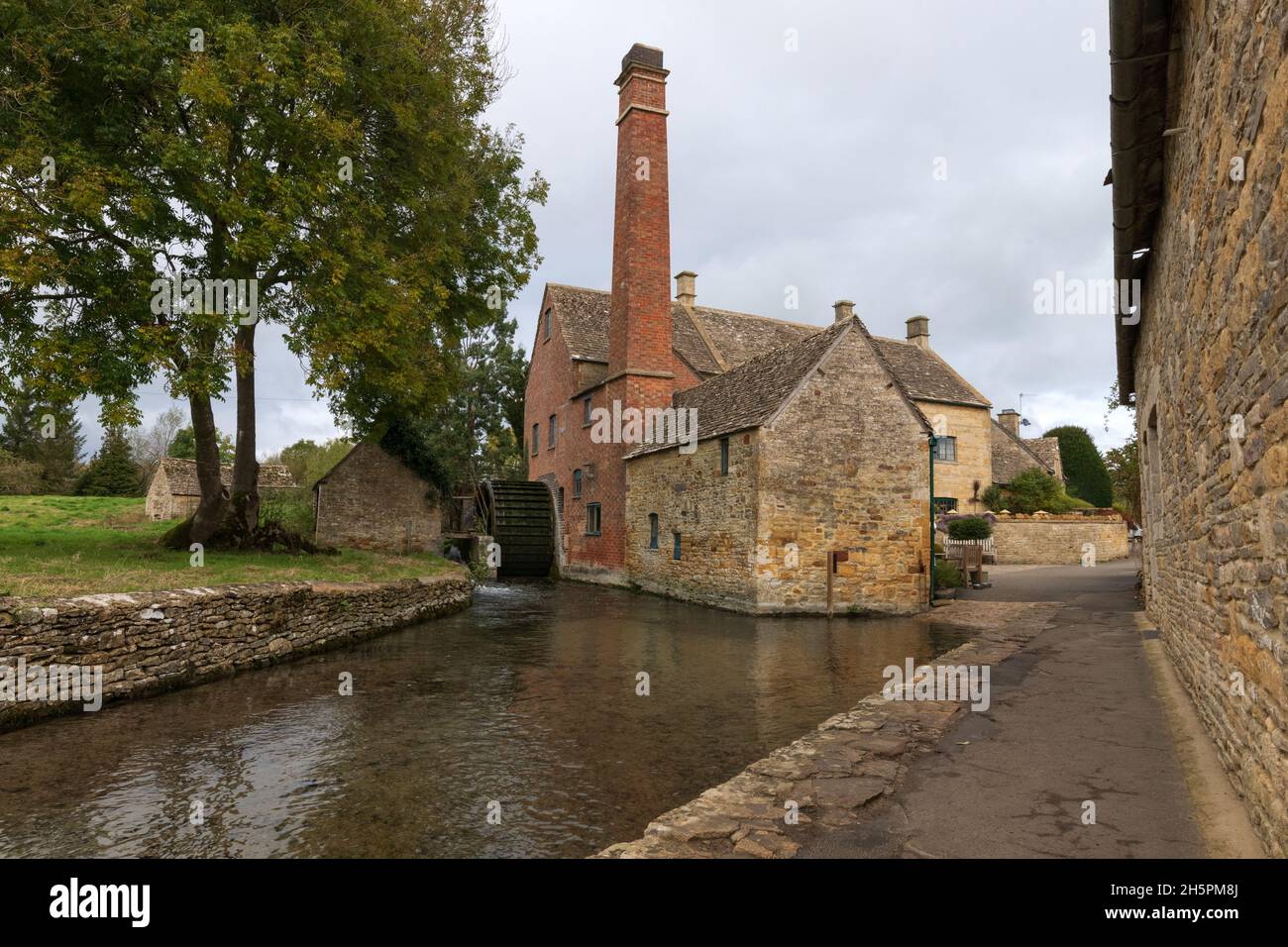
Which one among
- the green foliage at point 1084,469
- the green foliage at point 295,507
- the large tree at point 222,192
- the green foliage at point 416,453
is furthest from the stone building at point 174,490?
the green foliage at point 1084,469

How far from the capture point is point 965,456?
101 feet

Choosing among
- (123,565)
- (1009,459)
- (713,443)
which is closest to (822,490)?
(713,443)

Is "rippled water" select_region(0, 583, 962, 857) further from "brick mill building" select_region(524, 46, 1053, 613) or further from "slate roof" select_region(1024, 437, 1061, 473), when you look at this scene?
"slate roof" select_region(1024, 437, 1061, 473)

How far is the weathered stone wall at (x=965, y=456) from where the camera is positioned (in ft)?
100

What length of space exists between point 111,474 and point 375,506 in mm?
23602

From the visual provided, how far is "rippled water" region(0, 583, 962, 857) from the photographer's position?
4254 mm

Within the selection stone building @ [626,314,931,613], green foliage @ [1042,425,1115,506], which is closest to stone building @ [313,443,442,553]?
stone building @ [626,314,931,613]

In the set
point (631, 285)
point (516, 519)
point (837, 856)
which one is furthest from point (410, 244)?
point (837, 856)

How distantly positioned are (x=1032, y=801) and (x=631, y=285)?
713 inches

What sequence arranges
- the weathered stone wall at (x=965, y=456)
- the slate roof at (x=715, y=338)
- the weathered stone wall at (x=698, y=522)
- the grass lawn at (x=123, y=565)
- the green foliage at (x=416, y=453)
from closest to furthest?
the grass lawn at (x=123, y=565)
the weathered stone wall at (x=698, y=522)
the green foliage at (x=416, y=453)
the slate roof at (x=715, y=338)
the weathered stone wall at (x=965, y=456)

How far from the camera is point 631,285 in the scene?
20.5 metres

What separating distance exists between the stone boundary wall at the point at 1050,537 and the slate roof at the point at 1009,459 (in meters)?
5.74

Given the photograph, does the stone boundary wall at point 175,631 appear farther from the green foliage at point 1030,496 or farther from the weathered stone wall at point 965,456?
the green foliage at point 1030,496

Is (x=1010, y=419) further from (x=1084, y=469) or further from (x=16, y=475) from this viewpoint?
(x=16, y=475)
